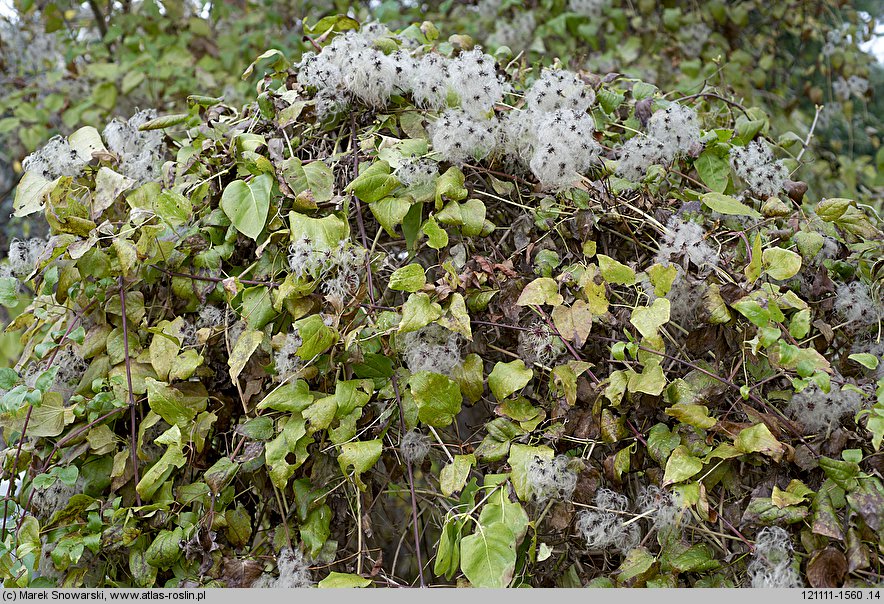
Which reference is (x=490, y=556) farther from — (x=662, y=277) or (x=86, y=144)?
(x=86, y=144)

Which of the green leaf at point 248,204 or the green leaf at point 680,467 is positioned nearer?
the green leaf at point 680,467

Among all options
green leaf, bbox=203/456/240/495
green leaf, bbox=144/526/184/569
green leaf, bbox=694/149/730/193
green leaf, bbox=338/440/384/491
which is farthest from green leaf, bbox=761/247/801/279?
green leaf, bbox=144/526/184/569

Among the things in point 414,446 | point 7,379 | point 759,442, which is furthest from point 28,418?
point 759,442

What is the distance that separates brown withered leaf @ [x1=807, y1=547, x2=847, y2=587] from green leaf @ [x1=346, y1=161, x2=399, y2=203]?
0.76m

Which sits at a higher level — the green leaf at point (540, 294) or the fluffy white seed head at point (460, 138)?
the fluffy white seed head at point (460, 138)

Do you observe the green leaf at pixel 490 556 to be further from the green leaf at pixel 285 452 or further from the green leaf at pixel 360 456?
the green leaf at pixel 285 452

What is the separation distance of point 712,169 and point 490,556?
0.75 meters

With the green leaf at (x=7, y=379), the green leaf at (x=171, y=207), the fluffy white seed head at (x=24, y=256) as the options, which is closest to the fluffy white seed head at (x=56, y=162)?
the fluffy white seed head at (x=24, y=256)

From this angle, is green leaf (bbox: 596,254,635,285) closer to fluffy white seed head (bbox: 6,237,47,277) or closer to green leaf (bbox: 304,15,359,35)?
green leaf (bbox: 304,15,359,35)

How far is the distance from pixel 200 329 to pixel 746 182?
952 mm

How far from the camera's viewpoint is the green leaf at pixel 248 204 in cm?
111

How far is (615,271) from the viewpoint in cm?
102

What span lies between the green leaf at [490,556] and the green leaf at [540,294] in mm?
303

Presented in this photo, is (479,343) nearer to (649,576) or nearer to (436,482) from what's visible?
(436,482)
